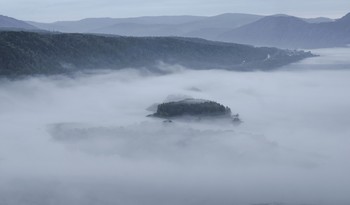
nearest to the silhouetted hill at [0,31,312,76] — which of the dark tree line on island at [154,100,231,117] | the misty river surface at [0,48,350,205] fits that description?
the misty river surface at [0,48,350,205]

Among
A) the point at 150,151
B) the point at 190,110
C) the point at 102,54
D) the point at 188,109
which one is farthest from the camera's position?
the point at 102,54

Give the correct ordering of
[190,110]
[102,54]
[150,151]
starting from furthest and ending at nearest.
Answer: [102,54] → [190,110] → [150,151]

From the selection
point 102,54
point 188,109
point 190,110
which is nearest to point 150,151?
point 188,109

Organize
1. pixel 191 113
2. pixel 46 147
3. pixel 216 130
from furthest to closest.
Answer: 1. pixel 191 113
2. pixel 216 130
3. pixel 46 147

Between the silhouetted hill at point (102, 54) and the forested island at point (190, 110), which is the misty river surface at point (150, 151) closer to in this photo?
the forested island at point (190, 110)

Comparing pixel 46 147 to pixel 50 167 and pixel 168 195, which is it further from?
pixel 168 195

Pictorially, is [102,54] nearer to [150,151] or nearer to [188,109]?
[188,109]

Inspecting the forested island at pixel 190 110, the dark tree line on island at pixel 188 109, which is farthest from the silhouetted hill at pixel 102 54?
the forested island at pixel 190 110

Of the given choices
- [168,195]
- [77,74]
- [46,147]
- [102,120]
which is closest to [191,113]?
[102,120]
